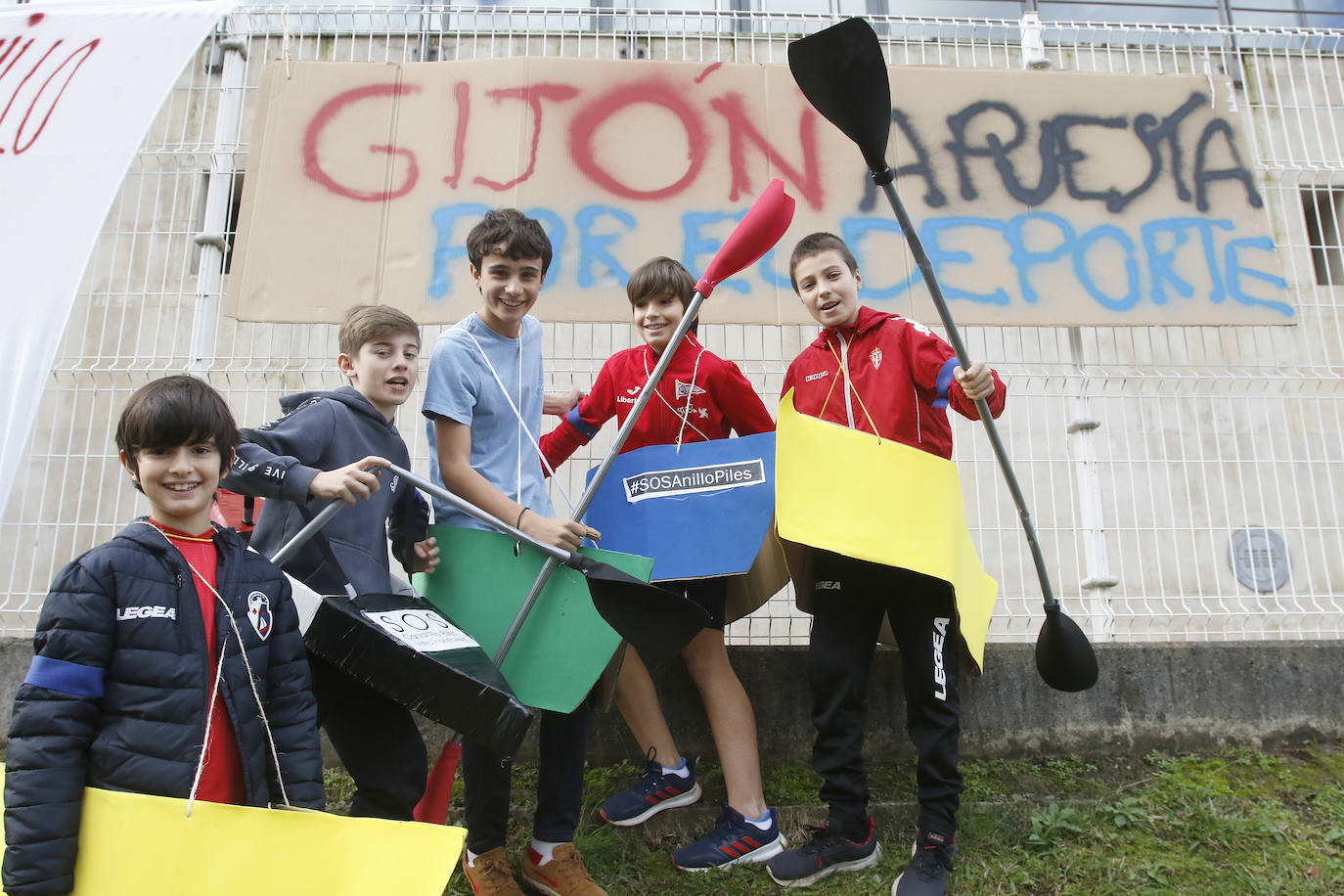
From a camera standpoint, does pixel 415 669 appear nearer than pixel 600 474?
Yes

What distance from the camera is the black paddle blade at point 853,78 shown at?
2062 mm

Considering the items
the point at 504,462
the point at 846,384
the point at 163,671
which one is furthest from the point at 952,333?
the point at 163,671

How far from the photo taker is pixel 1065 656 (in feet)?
8.64

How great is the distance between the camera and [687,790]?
2566 millimetres

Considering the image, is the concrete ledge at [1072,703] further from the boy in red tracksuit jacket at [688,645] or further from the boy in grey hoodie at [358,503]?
the boy in grey hoodie at [358,503]

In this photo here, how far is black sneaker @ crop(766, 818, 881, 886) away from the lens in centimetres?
222

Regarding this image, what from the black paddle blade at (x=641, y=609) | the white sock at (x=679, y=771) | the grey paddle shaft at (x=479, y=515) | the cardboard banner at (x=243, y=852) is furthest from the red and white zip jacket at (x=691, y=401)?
the cardboard banner at (x=243, y=852)

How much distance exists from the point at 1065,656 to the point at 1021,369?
1380mm

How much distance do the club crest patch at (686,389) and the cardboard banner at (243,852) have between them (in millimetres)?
1485

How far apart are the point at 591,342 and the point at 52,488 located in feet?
6.89

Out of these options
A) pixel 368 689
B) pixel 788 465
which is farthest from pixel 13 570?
pixel 788 465

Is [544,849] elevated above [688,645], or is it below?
below

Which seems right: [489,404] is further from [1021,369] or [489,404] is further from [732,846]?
[1021,369]

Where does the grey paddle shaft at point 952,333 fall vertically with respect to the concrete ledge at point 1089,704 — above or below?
above
